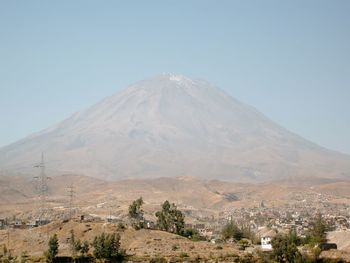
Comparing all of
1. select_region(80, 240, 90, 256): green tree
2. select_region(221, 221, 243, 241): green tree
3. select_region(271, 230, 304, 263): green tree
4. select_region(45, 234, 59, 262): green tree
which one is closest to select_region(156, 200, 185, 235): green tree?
select_region(221, 221, 243, 241): green tree

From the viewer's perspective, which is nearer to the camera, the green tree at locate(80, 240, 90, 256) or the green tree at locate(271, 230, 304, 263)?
the green tree at locate(271, 230, 304, 263)

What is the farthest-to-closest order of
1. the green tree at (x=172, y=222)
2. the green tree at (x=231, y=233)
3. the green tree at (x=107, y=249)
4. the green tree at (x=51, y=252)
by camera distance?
the green tree at (x=172, y=222), the green tree at (x=231, y=233), the green tree at (x=51, y=252), the green tree at (x=107, y=249)

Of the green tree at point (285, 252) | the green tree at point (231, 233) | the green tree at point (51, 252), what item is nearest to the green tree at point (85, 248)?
the green tree at point (51, 252)

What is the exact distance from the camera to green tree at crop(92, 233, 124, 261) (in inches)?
2530

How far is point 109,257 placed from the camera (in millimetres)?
64250

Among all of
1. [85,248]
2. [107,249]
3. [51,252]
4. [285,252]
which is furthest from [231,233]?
[51,252]

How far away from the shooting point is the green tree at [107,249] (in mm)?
64250

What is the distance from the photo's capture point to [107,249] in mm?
64375

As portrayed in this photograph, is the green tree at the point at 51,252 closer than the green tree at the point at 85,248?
Yes

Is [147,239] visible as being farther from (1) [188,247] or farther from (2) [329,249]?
(2) [329,249]

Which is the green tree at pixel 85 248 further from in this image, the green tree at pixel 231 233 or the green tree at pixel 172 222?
the green tree at pixel 231 233

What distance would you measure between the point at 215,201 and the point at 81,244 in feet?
367

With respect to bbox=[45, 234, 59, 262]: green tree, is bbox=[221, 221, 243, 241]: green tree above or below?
above

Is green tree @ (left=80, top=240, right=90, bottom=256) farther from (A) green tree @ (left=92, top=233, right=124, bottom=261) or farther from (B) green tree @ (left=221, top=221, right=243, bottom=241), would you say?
(B) green tree @ (left=221, top=221, right=243, bottom=241)
